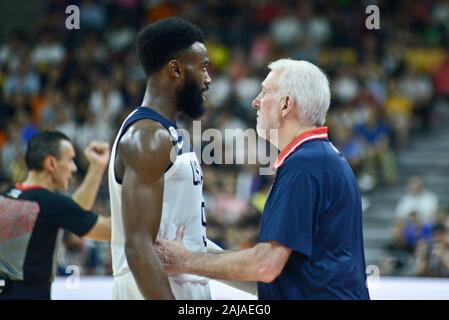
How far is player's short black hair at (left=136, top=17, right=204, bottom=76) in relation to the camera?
13.8 ft

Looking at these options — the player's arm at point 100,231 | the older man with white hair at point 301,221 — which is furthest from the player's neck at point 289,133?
the player's arm at point 100,231

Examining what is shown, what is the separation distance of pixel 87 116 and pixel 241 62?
264cm

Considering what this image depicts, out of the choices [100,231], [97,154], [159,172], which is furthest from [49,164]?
[159,172]

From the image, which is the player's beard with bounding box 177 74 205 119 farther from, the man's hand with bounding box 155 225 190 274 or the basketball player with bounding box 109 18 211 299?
Result: the man's hand with bounding box 155 225 190 274

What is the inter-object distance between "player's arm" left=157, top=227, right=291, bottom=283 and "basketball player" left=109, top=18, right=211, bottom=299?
0.38 feet

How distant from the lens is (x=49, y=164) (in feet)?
17.9

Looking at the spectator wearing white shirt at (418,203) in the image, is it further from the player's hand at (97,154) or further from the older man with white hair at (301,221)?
the older man with white hair at (301,221)

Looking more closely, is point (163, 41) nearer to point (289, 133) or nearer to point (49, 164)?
point (289, 133)

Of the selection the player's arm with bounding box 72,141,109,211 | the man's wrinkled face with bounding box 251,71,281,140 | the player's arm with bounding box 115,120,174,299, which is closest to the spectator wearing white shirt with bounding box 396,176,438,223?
the player's arm with bounding box 72,141,109,211

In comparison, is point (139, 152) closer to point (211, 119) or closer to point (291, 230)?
point (291, 230)

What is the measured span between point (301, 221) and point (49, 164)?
86.7 inches

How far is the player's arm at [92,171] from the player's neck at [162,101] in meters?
1.53

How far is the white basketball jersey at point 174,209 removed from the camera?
4.08 m
